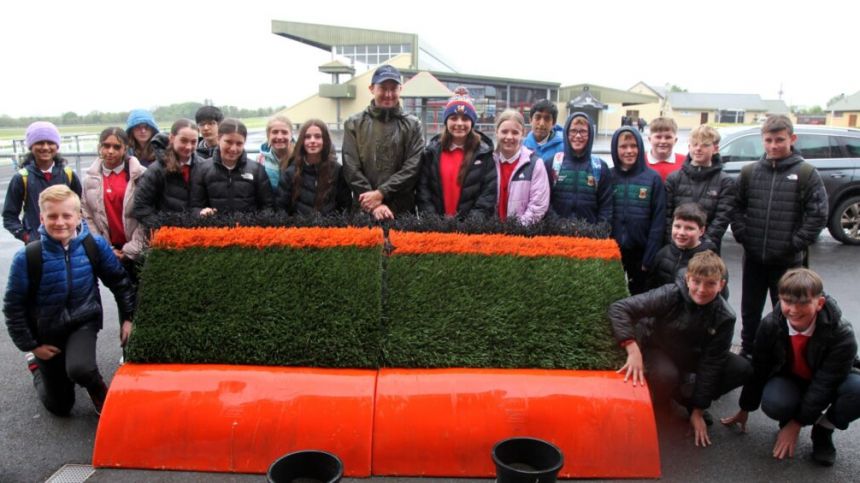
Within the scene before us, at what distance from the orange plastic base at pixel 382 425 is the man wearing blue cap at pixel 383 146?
68.3 inches

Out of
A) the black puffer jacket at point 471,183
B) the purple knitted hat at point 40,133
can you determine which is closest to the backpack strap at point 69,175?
the purple knitted hat at point 40,133

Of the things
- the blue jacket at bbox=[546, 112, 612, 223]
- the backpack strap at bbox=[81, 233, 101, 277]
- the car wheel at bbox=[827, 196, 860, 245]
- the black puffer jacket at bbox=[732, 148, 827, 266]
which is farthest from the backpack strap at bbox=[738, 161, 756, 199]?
the car wheel at bbox=[827, 196, 860, 245]

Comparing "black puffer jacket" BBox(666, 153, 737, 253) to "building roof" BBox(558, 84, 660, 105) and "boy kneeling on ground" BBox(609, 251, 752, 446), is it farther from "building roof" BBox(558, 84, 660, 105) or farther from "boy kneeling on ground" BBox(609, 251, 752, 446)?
"building roof" BBox(558, 84, 660, 105)

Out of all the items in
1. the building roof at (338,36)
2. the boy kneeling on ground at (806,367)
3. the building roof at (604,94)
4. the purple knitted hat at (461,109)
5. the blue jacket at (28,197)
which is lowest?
the boy kneeling on ground at (806,367)

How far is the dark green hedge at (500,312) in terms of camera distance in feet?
11.3

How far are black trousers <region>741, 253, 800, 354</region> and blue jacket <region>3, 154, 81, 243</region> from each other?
5.53 meters

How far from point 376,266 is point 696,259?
6.36 feet

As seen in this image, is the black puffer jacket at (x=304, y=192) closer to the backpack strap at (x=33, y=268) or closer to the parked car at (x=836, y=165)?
the backpack strap at (x=33, y=268)

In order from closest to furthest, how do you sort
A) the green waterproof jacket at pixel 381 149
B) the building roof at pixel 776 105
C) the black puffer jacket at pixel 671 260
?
the black puffer jacket at pixel 671 260
the green waterproof jacket at pixel 381 149
the building roof at pixel 776 105

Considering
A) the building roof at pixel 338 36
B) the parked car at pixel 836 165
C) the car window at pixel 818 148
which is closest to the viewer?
the parked car at pixel 836 165

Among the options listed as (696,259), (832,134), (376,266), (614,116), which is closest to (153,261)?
(376,266)

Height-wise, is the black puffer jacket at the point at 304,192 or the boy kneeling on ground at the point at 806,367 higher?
the black puffer jacket at the point at 304,192

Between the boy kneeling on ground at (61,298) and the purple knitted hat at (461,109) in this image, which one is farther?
the purple knitted hat at (461,109)

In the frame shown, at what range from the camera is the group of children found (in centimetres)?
359
